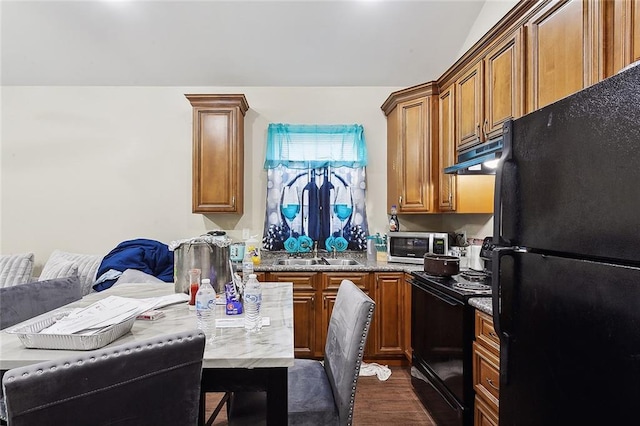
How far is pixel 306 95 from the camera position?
3676mm

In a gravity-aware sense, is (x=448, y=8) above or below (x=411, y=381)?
above

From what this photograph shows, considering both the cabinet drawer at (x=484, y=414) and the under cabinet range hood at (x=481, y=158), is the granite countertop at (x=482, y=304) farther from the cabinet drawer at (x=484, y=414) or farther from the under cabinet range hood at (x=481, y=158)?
the under cabinet range hood at (x=481, y=158)

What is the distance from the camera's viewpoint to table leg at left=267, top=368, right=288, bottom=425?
0.99 metres

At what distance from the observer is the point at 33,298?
150 cm

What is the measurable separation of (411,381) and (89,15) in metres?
4.17

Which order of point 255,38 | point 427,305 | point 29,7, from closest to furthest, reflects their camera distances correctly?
point 427,305
point 29,7
point 255,38

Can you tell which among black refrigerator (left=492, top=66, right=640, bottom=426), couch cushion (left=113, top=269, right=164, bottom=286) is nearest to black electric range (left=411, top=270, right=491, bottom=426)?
black refrigerator (left=492, top=66, right=640, bottom=426)

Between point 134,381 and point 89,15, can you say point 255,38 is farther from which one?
point 134,381

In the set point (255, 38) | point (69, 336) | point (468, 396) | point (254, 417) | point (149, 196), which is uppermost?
point (255, 38)

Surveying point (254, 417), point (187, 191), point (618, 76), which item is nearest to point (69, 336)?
point (254, 417)

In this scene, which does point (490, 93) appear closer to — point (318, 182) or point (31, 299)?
point (318, 182)

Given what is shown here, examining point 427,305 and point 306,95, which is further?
point 306,95

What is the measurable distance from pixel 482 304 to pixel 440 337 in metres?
0.53

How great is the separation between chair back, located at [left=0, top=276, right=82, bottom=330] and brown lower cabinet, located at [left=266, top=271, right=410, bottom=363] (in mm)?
1559
